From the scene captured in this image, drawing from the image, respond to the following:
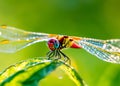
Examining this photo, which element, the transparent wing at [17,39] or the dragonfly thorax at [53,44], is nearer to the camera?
the dragonfly thorax at [53,44]

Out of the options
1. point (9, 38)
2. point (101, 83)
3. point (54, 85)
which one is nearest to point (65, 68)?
point (54, 85)

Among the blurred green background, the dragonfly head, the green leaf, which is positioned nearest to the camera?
the green leaf

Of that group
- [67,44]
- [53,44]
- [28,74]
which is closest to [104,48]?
[67,44]

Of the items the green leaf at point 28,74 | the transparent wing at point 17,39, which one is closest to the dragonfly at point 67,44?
the transparent wing at point 17,39

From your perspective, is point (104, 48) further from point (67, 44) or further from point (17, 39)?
point (17, 39)

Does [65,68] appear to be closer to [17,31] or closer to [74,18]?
[17,31]

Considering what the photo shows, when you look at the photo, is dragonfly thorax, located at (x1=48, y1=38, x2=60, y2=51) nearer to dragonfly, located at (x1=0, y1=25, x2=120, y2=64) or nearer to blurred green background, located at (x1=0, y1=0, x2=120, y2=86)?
dragonfly, located at (x1=0, y1=25, x2=120, y2=64)

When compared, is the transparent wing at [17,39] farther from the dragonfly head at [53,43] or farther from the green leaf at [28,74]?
the green leaf at [28,74]

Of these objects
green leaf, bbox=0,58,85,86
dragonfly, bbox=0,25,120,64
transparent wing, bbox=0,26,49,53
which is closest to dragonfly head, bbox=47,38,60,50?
dragonfly, bbox=0,25,120,64
